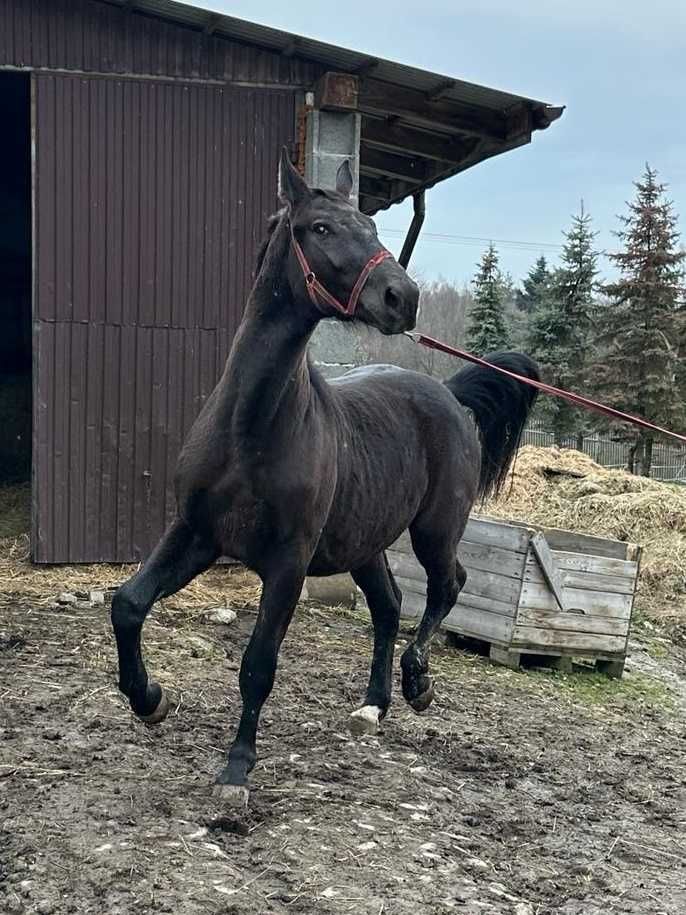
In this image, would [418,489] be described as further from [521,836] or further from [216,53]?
[216,53]

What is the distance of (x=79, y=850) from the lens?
309 centimetres

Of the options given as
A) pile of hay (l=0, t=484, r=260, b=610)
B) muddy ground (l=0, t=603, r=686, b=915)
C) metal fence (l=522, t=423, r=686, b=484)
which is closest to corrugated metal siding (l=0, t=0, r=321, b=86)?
pile of hay (l=0, t=484, r=260, b=610)

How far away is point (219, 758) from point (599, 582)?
351 centimetres

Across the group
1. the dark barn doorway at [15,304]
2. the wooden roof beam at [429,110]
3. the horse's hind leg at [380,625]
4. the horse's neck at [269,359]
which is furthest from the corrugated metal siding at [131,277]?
the dark barn doorway at [15,304]

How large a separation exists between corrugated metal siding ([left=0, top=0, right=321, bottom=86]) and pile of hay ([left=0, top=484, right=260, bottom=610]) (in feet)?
11.8

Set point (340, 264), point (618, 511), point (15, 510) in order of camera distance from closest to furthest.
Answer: point (340, 264) < point (15, 510) < point (618, 511)

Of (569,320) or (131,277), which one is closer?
(131,277)

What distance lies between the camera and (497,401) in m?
5.80

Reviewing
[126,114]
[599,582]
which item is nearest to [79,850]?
[599,582]

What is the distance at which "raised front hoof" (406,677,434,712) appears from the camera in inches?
197

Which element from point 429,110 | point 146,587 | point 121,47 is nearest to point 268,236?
point 146,587

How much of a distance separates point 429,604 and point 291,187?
2.46 m

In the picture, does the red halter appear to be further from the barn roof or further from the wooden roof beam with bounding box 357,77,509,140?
the wooden roof beam with bounding box 357,77,509,140

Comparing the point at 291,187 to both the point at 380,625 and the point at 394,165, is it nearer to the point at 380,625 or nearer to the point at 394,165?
the point at 380,625
